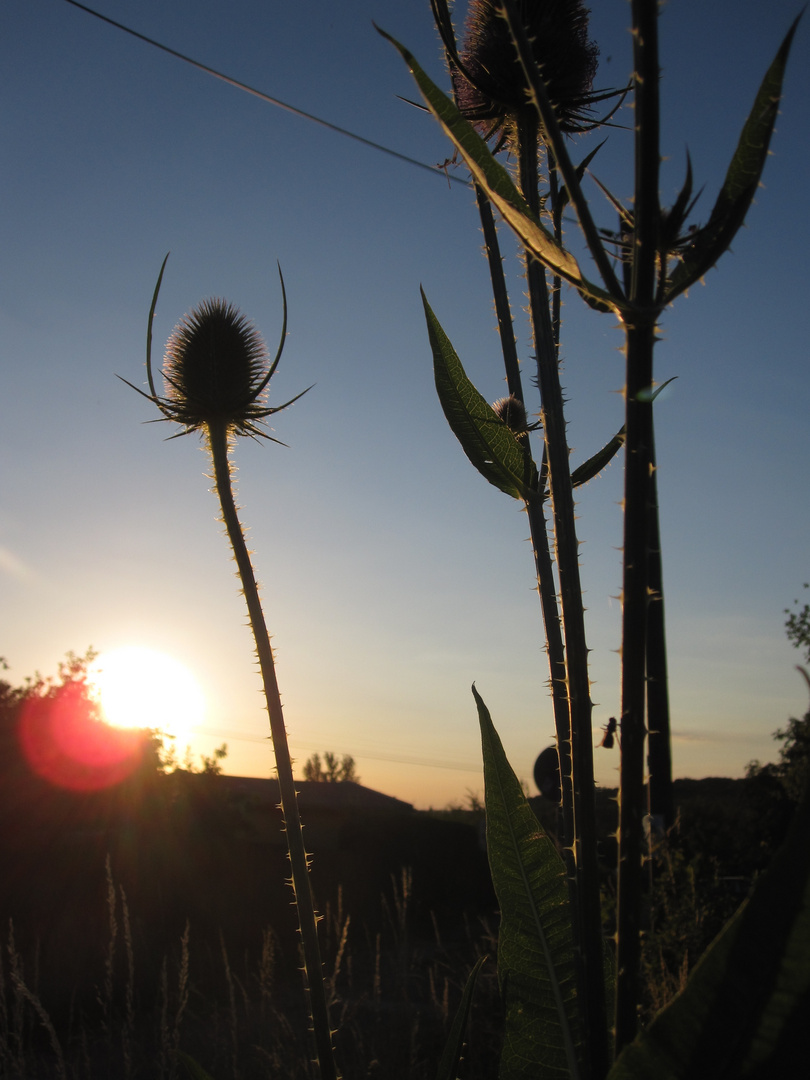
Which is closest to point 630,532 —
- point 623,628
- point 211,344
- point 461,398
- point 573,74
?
point 623,628

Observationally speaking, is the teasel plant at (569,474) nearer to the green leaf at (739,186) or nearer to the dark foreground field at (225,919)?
the green leaf at (739,186)

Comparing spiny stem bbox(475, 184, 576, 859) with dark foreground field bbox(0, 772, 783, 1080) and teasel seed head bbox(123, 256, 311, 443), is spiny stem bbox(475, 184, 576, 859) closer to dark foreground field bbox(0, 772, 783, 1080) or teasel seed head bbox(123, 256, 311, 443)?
teasel seed head bbox(123, 256, 311, 443)

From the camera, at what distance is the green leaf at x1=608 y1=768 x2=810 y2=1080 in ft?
1.37

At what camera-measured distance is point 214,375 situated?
2.12 meters

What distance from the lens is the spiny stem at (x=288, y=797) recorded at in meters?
1.08

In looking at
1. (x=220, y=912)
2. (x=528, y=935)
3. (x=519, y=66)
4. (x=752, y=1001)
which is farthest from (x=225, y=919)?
(x=752, y=1001)

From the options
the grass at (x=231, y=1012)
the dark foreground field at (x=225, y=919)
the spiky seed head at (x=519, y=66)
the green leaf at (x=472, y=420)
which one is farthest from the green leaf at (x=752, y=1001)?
the dark foreground field at (x=225, y=919)

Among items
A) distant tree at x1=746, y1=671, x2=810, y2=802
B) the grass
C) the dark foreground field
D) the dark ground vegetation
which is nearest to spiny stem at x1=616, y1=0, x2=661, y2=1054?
the grass

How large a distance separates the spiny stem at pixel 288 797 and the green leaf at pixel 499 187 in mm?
920

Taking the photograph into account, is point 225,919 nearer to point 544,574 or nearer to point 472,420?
point 544,574

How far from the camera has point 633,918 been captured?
52 cm

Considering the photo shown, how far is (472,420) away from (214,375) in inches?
54.8

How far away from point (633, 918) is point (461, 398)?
602 millimetres

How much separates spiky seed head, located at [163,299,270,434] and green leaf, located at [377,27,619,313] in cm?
127
